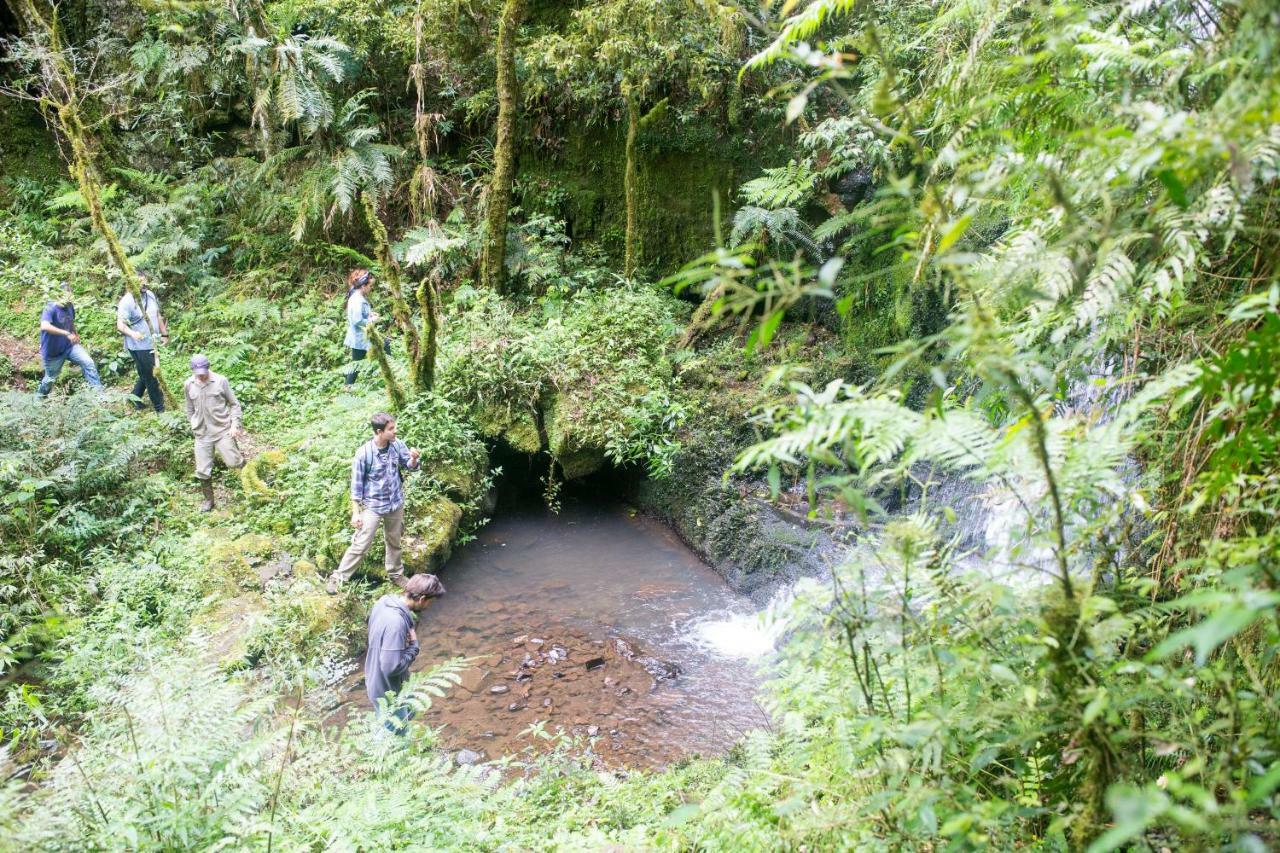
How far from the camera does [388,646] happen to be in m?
4.62

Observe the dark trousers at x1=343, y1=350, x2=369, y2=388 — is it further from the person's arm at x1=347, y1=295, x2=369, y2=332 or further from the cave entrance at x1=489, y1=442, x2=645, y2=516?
the cave entrance at x1=489, y1=442, x2=645, y2=516

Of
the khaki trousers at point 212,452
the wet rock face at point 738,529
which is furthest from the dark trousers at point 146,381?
the wet rock face at point 738,529

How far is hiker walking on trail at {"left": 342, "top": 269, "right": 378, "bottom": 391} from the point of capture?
28.7 feet

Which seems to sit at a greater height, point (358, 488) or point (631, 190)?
point (631, 190)

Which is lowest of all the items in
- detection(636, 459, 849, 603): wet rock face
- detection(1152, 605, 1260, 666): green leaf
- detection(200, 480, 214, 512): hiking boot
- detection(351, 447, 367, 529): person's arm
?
detection(636, 459, 849, 603): wet rock face

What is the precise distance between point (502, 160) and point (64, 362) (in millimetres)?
6007

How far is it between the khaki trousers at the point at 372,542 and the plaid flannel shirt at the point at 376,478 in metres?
0.11

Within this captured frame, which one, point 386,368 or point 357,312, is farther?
point 357,312

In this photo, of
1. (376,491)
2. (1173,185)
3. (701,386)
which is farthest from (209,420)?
(1173,185)

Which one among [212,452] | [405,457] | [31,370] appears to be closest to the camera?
[405,457]

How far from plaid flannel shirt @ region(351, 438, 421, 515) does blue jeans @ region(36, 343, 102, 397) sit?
481cm

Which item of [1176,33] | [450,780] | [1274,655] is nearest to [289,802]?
[450,780]

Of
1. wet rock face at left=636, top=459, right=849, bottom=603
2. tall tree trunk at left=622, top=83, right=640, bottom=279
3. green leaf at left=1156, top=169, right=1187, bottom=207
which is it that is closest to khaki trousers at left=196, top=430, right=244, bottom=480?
wet rock face at left=636, top=459, right=849, bottom=603

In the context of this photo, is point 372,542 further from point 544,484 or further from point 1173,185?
point 1173,185
